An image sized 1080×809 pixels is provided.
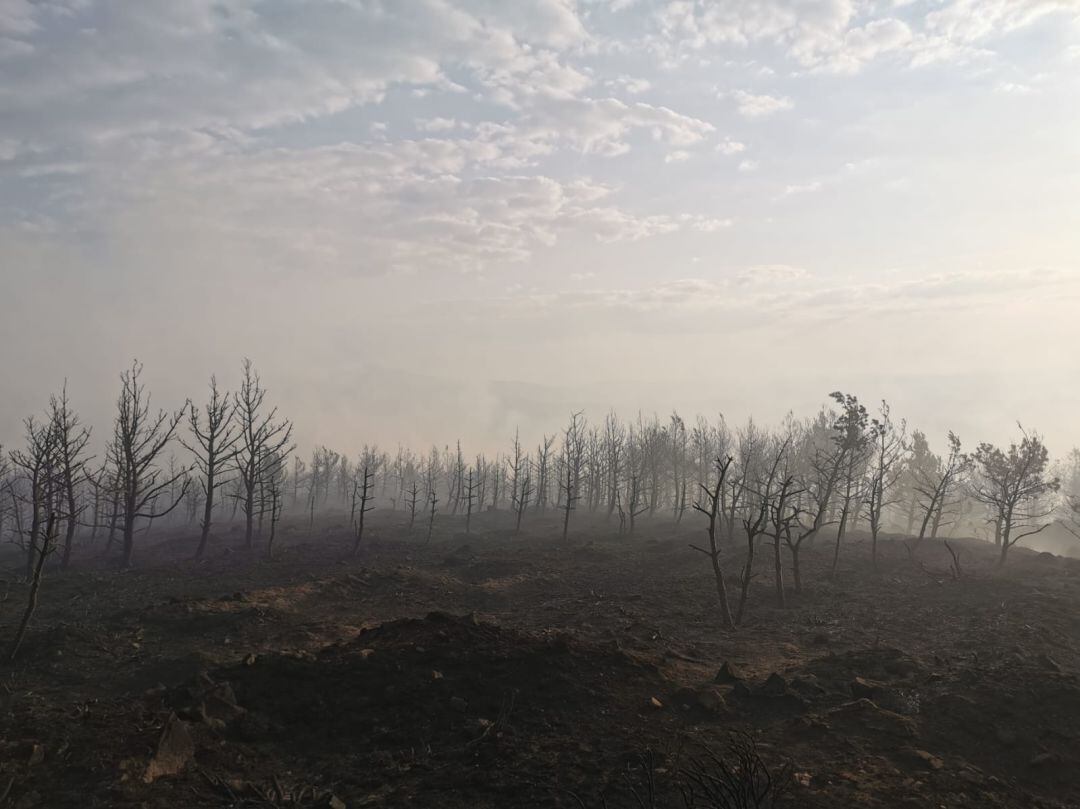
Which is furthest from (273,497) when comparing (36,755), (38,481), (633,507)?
(36,755)

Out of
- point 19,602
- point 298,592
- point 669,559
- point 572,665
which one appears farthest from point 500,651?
point 669,559

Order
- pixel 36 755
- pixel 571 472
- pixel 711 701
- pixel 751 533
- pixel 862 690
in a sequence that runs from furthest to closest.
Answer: pixel 571 472
pixel 751 533
pixel 862 690
pixel 711 701
pixel 36 755

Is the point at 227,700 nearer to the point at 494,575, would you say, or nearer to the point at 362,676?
the point at 362,676

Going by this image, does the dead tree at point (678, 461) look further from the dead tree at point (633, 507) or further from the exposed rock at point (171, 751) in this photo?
the exposed rock at point (171, 751)

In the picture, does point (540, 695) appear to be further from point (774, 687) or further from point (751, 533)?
point (751, 533)

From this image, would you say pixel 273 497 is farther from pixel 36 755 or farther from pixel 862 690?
pixel 862 690

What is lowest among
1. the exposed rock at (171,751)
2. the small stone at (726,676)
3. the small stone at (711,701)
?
the small stone at (726,676)

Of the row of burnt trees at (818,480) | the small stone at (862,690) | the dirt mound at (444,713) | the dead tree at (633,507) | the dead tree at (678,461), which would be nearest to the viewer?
the dirt mound at (444,713)

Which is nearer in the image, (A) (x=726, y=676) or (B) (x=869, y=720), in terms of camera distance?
(B) (x=869, y=720)

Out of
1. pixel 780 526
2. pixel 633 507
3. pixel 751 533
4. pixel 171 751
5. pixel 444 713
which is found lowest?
pixel 444 713

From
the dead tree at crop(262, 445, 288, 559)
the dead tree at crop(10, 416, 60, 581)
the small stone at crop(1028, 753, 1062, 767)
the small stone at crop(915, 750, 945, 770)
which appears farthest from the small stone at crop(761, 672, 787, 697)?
the dead tree at crop(262, 445, 288, 559)

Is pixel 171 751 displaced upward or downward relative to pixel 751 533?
downward

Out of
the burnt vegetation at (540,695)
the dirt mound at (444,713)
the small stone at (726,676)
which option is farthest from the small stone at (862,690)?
the dirt mound at (444,713)

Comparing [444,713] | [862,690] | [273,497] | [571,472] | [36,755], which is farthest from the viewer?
[571,472]
